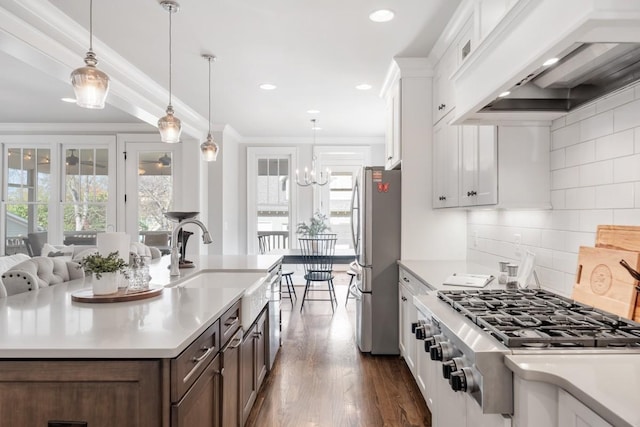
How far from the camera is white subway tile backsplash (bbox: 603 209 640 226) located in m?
1.58

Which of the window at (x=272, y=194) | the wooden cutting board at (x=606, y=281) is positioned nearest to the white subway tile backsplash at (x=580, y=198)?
the wooden cutting board at (x=606, y=281)

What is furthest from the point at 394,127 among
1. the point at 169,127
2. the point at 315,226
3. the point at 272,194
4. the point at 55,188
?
the point at 55,188

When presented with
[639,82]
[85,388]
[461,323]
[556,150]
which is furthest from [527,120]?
[85,388]

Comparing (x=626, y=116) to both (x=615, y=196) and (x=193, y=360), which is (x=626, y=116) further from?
(x=193, y=360)

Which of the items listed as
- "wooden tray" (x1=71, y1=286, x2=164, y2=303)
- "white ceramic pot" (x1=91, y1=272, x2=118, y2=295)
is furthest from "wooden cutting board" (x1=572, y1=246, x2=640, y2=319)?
"white ceramic pot" (x1=91, y1=272, x2=118, y2=295)

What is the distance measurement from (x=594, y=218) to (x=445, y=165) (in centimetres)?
143

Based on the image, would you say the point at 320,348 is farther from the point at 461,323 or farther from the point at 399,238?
the point at 461,323

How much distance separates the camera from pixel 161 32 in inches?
118

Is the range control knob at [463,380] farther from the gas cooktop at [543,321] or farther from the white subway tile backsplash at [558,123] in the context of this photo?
the white subway tile backsplash at [558,123]

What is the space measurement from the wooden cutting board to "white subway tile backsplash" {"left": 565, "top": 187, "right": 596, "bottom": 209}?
0.24 meters

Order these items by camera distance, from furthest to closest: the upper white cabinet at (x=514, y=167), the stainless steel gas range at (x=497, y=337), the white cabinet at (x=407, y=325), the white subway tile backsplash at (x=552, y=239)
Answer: the white cabinet at (x=407, y=325)
the upper white cabinet at (x=514, y=167)
the white subway tile backsplash at (x=552, y=239)
the stainless steel gas range at (x=497, y=337)

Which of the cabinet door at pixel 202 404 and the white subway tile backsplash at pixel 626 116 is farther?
the white subway tile backsplash at pixel 626 116

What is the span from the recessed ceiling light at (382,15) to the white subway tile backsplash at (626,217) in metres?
1.86

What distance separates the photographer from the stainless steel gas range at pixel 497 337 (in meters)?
1.13
